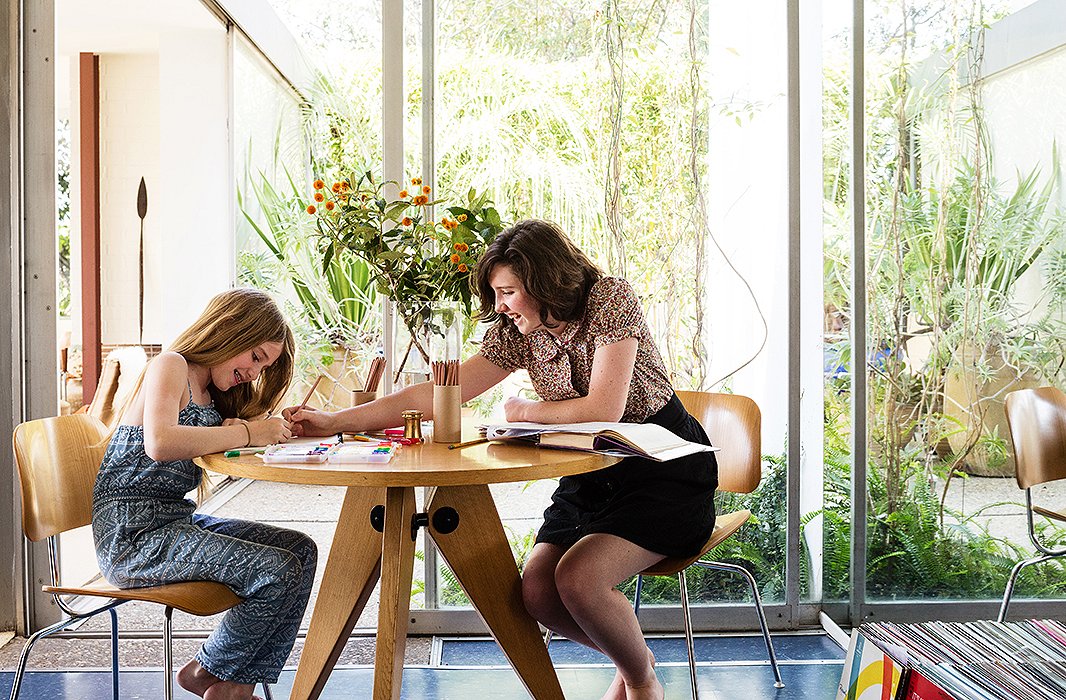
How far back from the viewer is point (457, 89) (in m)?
3.20

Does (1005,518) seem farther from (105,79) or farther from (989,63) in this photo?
(105,79)

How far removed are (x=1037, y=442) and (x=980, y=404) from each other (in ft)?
1.44

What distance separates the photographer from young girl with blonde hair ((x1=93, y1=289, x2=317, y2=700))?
2.15m

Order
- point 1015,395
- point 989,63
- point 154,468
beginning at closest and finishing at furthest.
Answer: point 154,468 < point 1015,395 < point 989,63

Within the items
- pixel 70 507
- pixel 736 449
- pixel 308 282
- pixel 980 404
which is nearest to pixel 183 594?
pixel 70 507

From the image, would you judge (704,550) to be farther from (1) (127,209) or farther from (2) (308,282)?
(1) (127,209)

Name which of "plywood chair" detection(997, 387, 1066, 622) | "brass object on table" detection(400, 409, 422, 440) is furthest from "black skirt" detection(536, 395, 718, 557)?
"plywood chair" detection(997, 387, 1066, 622)

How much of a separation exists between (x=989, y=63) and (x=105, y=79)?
2.96 m

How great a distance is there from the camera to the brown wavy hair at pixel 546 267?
2.34m

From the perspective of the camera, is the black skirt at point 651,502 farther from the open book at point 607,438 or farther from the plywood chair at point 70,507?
the plywood chair at point 70,507

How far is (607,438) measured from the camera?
202cm

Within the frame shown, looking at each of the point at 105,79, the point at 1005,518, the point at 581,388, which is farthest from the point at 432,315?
the point at 1005,518

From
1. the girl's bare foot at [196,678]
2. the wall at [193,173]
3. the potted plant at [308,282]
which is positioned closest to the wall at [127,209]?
the wall at [193,173]

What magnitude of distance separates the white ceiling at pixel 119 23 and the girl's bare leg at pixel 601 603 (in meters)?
2.20
